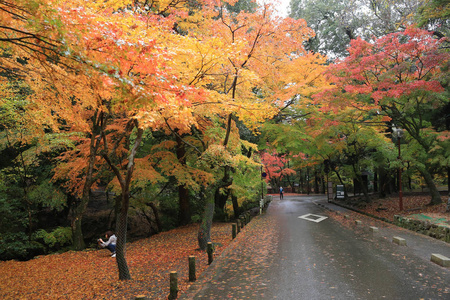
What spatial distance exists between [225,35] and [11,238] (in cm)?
1422

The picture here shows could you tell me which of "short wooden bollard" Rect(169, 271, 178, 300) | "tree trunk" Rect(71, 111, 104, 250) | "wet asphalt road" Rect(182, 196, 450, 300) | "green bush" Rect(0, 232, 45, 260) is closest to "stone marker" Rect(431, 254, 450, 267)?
"wet asphalt road" Rect(182, 196, 450, 300)

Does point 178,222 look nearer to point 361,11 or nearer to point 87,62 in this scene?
point 87,62

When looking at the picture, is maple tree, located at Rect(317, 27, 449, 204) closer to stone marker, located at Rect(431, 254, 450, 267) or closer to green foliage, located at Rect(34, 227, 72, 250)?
stone marker, located at Rect(431, 254, 450, 267)

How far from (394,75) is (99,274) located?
50.4 feet

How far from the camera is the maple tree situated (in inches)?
475

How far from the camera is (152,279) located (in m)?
7.99

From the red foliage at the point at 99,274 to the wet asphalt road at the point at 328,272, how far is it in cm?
123

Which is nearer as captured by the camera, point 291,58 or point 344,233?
point 344,233

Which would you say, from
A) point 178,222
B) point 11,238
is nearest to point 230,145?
point 178,222

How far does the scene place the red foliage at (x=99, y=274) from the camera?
7.24 metres

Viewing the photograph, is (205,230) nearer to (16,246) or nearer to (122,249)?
(122,249)

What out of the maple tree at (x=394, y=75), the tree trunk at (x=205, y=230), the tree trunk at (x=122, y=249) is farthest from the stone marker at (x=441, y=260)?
the tree trunk at (x=122, y=249)

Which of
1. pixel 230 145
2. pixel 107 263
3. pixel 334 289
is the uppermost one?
pixel 230 145

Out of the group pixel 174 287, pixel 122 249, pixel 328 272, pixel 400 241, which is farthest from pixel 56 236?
pixel 400 241
